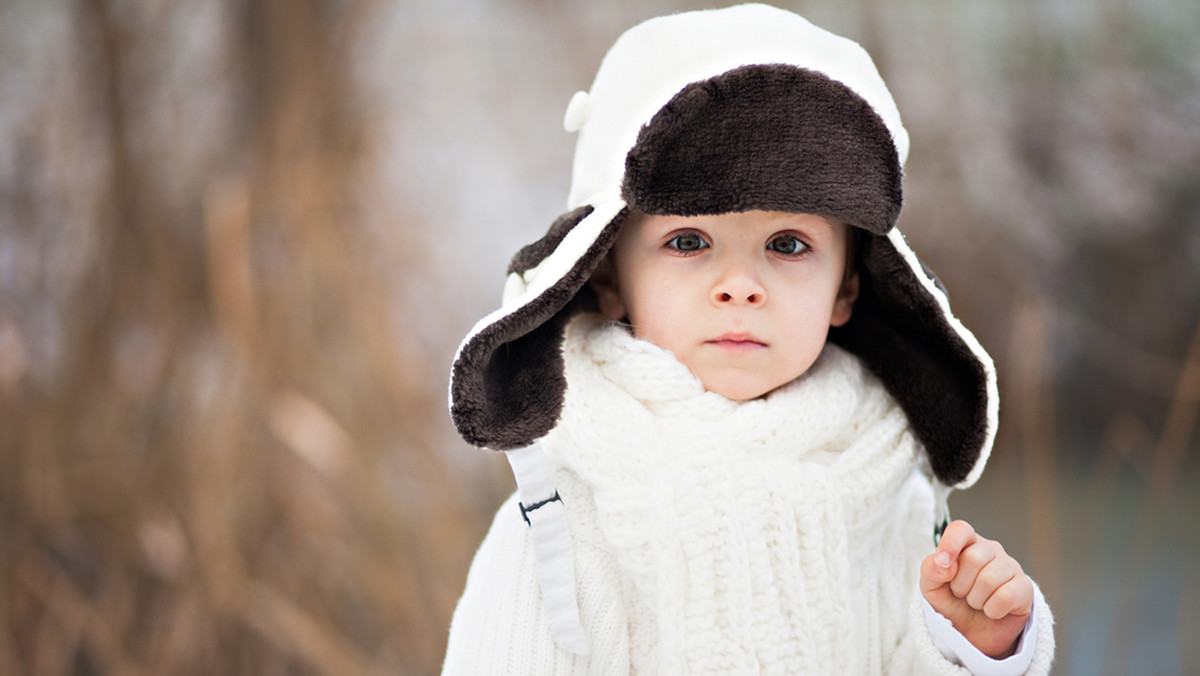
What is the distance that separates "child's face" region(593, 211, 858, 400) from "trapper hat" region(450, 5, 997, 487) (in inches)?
2.1

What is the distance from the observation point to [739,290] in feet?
2.52

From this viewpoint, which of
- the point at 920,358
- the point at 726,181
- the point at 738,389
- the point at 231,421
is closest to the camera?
the point at 726,181

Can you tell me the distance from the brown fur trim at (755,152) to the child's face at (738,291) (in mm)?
68

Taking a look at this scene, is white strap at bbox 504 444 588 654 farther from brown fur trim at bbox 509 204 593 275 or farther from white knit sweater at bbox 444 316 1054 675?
brown fur trim at bbox 509 204 593 275

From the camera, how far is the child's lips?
79cm

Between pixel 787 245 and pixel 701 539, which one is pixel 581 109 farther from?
pixel 701 539

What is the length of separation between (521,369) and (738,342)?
194 mm

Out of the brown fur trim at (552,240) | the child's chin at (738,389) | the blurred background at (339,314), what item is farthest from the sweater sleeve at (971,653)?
the blurred background at (339,314)

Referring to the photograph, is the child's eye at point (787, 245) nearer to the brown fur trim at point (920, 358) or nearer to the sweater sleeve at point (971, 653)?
the brown fur trim at point (920, 358)

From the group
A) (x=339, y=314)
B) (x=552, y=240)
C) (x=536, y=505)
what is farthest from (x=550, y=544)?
(x=339, y=314)

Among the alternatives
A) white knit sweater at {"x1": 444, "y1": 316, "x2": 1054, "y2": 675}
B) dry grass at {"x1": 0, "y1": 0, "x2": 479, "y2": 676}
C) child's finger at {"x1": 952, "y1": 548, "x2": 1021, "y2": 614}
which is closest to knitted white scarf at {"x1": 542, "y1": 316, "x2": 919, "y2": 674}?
white knit sweater at {"x1": 444, "y1": 316, "x2": 1054, "y2": 675}

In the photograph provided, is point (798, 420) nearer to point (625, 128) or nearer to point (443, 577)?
point (625, 128)

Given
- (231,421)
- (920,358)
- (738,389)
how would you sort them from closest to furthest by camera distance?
(738,389) < (920,358) < (231,421)

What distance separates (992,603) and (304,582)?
1.21m
